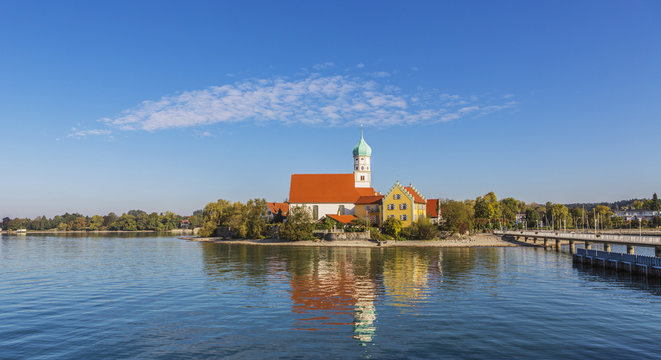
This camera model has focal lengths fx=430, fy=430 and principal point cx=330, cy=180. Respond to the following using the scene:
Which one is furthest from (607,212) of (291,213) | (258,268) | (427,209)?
(258,268)

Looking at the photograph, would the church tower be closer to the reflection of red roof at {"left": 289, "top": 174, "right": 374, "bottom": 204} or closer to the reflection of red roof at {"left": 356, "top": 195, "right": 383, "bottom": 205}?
the reflection of red roof at {"left": 289, "top": 174, "right": 374, "bottom": 204}

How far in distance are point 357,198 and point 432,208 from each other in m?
20.4

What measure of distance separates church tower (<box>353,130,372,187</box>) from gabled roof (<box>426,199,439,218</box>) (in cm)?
1821

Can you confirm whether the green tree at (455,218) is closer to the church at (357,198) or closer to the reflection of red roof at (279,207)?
the church at (357,198)

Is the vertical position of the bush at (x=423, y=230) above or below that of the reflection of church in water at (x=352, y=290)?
above

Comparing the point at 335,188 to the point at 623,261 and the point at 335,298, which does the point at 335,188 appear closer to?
the point at 623,261

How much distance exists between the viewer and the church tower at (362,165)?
126 meters

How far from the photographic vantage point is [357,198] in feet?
387

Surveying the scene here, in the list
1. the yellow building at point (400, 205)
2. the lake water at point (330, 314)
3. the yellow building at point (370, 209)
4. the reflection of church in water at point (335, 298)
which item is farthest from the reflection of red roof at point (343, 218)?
the lake water at point (330, 314)

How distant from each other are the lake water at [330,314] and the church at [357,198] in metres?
55.1

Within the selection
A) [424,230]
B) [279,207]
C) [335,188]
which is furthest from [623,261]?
[279,207]

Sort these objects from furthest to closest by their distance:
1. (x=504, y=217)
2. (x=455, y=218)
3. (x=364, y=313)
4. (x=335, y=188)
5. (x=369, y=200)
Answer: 1. (x=504, y=217)
2. (x=335, y=188)
3. (x=369, y=200)
4. (x=455, y=218)
5. (x=364, y=313)

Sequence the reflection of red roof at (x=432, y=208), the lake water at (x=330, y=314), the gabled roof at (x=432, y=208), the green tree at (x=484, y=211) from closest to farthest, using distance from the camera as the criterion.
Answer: the lake water at (x=330, y=314)
the gabled roof at (x=432, y=208)
the reflection of red roof at (x=432, y=208)
the green tree at (x=484, y=211)

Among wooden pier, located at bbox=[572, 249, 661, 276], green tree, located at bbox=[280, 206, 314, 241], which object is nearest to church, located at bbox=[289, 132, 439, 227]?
green tree, located at bbox=[280, 206, 314, 241]
